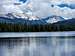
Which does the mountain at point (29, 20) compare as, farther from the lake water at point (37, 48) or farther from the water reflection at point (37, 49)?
the water reflection at point (37, 49)

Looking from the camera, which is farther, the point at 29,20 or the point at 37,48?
the point at 29,20

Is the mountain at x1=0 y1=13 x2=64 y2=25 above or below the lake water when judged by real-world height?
below

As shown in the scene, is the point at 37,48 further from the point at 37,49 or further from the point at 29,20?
the point at 29,20

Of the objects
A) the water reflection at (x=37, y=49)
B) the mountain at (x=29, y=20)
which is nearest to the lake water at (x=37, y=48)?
the water reflection at (x=37, y=49)

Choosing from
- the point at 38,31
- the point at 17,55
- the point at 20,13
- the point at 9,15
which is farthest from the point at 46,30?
the point at 20,13

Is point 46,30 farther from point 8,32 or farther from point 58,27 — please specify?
point 8,32

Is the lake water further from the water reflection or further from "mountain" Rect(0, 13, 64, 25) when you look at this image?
"mountain" Rect(0, 13, 64, 25)

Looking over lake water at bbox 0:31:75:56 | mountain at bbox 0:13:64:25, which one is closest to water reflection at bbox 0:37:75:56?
lake water at bbox 0:31:75:56

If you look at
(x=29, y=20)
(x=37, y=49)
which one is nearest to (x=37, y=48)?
(x=37, y=49)

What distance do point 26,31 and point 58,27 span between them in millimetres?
5286

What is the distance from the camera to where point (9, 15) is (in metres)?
86.1

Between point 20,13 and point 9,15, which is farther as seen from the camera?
point 20,13

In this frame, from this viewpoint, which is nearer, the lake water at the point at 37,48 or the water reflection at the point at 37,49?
the water reflection at the point at 37,49

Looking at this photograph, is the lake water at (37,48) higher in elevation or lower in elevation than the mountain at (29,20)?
higher
